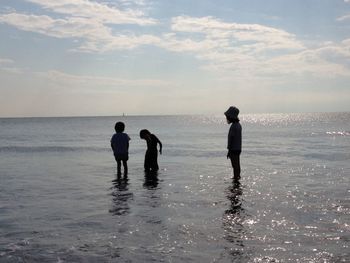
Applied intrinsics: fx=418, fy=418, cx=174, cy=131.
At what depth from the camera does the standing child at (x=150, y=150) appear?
598 inches

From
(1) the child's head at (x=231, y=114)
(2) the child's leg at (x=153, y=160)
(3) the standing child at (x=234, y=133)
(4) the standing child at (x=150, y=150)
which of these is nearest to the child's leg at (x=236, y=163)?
(3) the standing child at (x=234, y=133)

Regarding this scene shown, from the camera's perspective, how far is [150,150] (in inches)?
614

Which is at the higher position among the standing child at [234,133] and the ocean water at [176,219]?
the standing child at [234,133]

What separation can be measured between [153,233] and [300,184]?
24.6 ft

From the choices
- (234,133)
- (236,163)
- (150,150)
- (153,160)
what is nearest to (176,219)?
(234,133)

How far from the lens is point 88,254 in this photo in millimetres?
6508

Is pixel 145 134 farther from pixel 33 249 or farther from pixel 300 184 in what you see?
pixel 33 249

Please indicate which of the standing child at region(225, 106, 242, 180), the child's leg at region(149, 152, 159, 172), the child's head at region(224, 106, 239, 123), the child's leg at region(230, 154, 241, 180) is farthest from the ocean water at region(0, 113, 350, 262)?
the child's head at region(224, 106, 239, 123)

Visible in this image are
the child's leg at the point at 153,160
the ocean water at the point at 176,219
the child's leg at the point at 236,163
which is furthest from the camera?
the child's leg at the point at 153,160

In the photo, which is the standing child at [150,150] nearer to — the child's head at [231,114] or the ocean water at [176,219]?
the ocean water at [176,219]

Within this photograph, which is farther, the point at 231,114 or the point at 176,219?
the point at 231,114

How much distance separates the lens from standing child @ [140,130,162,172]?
15.2 m

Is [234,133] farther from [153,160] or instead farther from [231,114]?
[153,160]

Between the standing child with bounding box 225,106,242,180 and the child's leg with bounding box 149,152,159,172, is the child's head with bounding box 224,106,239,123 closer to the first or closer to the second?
the standing child with bounding box 225,106,242,180
